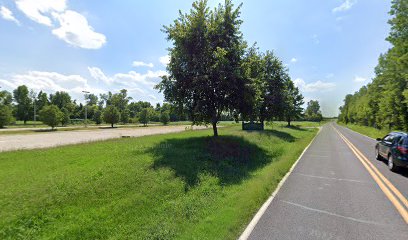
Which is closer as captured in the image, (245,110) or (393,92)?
(245,110)

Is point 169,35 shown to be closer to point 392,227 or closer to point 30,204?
point 30,204

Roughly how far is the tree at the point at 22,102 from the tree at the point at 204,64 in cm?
8726

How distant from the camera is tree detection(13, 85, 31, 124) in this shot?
80.8 meters

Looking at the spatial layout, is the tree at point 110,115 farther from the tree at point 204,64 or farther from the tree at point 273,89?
the tree at point 204,64

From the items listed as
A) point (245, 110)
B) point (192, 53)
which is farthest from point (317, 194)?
point (192, 53)

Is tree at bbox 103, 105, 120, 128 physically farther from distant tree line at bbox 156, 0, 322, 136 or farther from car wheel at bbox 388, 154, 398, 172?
car wheel at bbox 388, 154, 398, 172

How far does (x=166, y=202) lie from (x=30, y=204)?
3342 mm

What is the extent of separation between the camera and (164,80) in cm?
1596

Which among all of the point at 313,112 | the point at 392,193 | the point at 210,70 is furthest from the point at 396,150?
the point at 313,112

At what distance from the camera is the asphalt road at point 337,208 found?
4.55 m

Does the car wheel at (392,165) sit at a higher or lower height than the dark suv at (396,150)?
lower

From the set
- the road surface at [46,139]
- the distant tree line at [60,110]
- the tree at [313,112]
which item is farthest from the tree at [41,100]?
the tree at [313,112]

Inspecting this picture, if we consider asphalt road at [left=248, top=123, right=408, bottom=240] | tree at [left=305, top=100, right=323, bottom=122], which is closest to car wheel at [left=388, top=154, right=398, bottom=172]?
asphalt road at [left=248, top=123, right=408, bottom=240]

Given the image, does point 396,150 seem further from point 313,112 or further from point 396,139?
point 313,112
